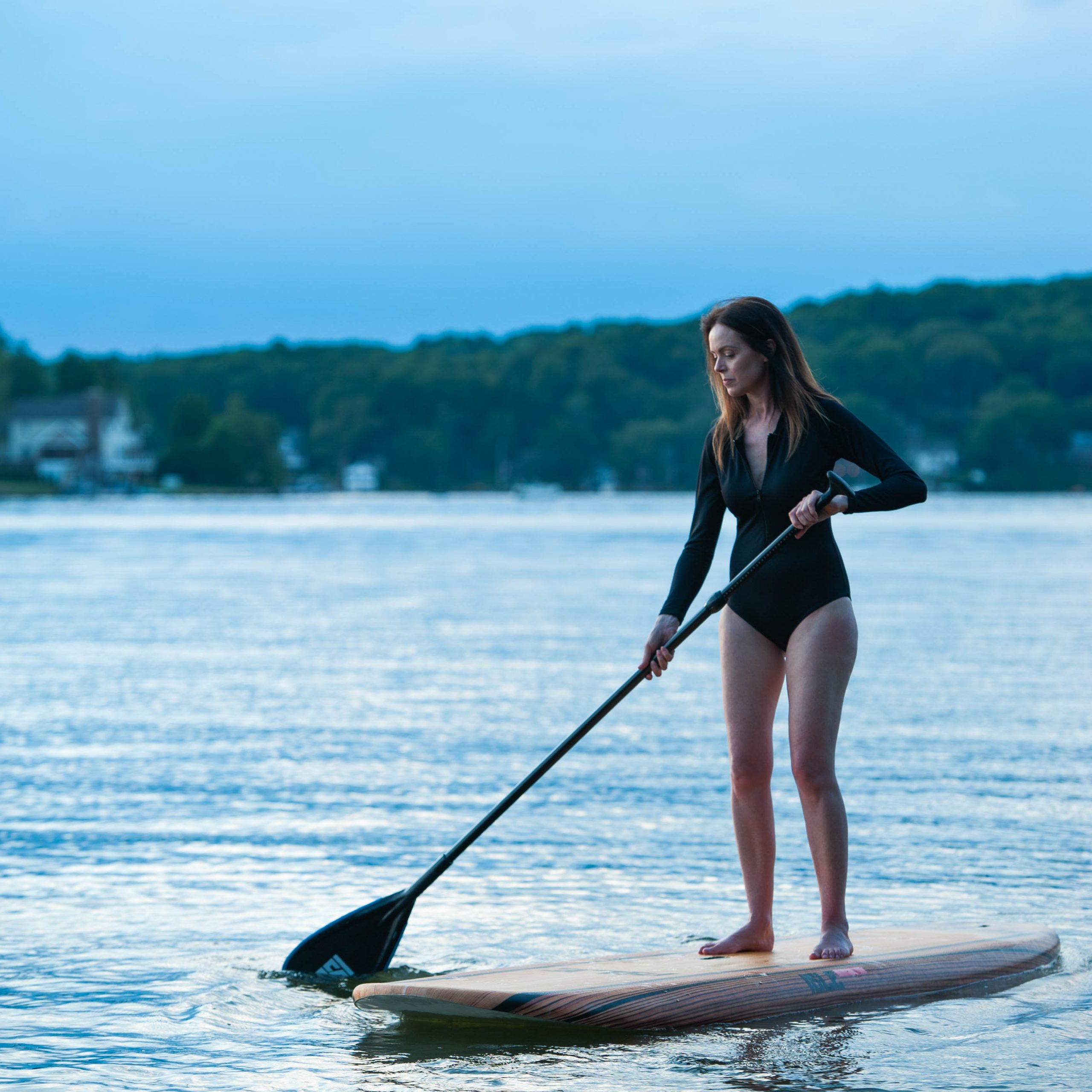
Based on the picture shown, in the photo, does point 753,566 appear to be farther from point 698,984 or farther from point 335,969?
point 335,969

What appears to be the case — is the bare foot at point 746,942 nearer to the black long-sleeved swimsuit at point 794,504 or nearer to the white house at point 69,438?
the black long-sleeved swimsuit at point 794,504

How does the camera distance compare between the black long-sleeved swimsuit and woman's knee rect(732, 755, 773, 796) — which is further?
woman's knee rect(732, 755, 773, 796)

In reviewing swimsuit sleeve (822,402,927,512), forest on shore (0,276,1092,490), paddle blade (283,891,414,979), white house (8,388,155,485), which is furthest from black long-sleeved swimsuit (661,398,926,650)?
white house (8,388,155,485)

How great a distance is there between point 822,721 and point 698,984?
0.81 meters

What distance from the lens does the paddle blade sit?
4910mm

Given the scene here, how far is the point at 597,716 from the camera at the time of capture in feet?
15.9

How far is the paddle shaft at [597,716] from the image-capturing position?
4.48m

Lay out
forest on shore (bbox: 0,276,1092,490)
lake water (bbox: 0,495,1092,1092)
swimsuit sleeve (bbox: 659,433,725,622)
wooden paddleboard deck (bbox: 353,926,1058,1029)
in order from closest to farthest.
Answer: lake water (bbox: 0,495,1092,1092) → wooden paddleboard deck (bbox: 353,926,1058,1029) → swimsuit sleeve (bbox: 659,433,725,622) → forest on shore (bbox: 0,276,1092,490)

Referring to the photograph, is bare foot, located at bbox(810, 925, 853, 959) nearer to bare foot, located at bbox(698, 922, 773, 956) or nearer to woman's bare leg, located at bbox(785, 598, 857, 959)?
woman's bare leg, located at bbox(785, 598, 857, 959)

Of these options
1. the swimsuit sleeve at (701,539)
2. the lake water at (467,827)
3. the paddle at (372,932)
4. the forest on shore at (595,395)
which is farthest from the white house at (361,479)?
the swimsuit sleeve at (701,539)

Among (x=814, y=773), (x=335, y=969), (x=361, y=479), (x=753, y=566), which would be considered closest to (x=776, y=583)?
(x=753, y=566)

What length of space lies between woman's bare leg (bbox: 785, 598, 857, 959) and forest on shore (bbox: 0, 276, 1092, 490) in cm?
9518

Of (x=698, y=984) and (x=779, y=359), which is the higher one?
(x=779, y=359)

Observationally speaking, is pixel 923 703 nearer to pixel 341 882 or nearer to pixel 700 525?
pixel 341 882
